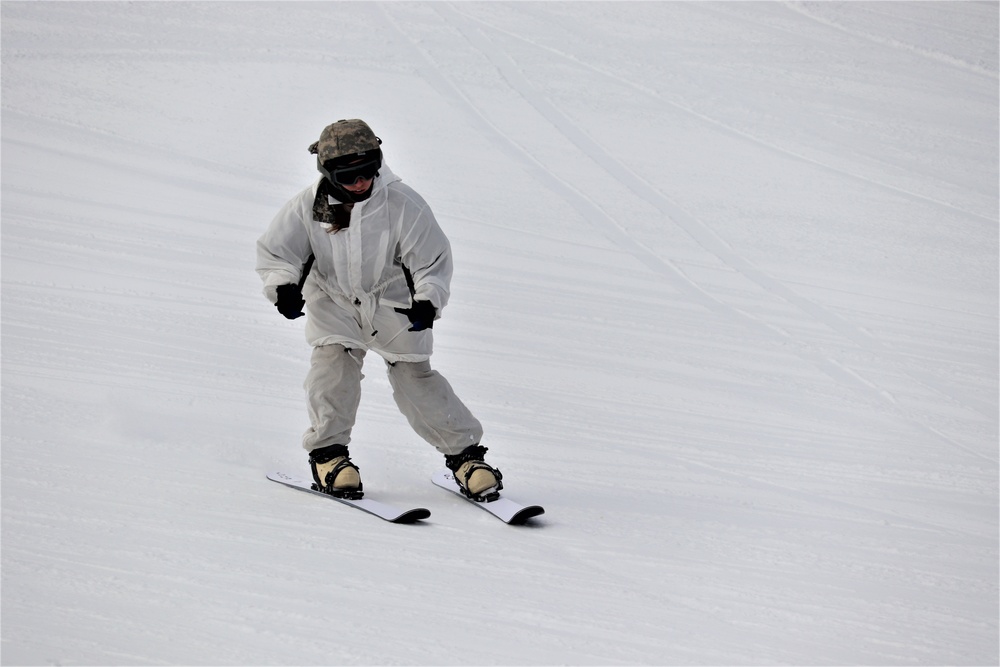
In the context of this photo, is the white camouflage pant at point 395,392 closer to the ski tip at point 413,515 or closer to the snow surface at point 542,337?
the snow surface at point 542,337

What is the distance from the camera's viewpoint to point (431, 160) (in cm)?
814

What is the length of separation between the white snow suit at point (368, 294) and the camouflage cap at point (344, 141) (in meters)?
0.16

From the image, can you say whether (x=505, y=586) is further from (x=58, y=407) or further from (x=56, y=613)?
(x=58, y=407)

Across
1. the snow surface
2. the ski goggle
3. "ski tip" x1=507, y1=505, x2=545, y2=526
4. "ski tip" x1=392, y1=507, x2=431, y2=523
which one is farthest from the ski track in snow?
the ski goggle

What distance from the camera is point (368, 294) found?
371 cm

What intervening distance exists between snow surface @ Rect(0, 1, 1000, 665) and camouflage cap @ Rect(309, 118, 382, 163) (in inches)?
43.4

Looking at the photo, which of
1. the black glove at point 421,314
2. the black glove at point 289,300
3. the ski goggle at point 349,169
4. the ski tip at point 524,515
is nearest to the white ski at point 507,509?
the ski tip at point 524,515

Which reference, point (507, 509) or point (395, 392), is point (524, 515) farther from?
point (395, 392)

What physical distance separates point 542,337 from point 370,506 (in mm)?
2256

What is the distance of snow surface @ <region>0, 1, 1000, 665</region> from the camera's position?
2.93m

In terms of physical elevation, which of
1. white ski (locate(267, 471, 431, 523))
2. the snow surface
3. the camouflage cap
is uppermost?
the camouflage cap

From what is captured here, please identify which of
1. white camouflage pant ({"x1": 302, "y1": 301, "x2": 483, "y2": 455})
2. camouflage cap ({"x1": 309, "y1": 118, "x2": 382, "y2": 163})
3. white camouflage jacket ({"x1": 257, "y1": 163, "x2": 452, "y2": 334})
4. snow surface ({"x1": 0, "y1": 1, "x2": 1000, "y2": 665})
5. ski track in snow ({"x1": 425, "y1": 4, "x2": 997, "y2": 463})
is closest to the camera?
snow surface ({"x1": 0, "y1": 1, "x2": 1000, "y2": 665})

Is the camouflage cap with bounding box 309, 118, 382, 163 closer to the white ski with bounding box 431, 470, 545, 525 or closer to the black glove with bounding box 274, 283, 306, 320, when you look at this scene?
the black glove with bounding box 274, 283, 306, 320

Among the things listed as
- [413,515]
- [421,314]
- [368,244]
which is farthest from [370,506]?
[368,244]
